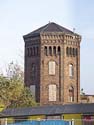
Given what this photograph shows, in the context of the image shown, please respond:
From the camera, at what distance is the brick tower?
83500mm

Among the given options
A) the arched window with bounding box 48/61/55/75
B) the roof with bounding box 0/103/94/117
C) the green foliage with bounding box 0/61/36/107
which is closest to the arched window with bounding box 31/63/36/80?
the arched window with bounding box 48/61/55/75

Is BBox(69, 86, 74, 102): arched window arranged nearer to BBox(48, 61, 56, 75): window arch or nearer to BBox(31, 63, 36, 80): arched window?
BBox(48, 61, 56, 75): window arch

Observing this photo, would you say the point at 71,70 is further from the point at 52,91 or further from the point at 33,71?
the point at 33,71

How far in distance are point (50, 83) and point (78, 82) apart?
463 centimetres

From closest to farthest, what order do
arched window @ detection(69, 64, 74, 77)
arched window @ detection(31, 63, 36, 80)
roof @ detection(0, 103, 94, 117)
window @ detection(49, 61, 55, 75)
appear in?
1. roof @ detection(0, 103, 94, 117)
2. window @ detection(49, 61, 55, 75)
3. arched window @ detection(69, 64, 74, 77)
4. arched window @ detection(31, 63, 36, 80)

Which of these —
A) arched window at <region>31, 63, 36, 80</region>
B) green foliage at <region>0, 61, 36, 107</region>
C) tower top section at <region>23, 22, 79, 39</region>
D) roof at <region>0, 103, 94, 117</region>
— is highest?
tower top section at <region>23, 22, 79, 39</region>

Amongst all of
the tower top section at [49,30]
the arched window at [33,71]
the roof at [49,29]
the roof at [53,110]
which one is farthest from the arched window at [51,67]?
the roof at [53,110]

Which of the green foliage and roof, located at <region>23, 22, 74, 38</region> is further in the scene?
roof, located at <region>23, 22, 74, 38</region>

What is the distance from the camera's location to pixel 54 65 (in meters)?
84.3

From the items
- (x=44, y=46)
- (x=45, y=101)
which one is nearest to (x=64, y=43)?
(x=44, y=46)

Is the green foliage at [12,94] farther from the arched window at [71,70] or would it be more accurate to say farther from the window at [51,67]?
the arched window at [71,70]

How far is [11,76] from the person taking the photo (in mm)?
78500

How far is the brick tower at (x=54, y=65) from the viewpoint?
83500mm

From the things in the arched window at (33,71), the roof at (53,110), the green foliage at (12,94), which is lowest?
the roof at (53,110)
